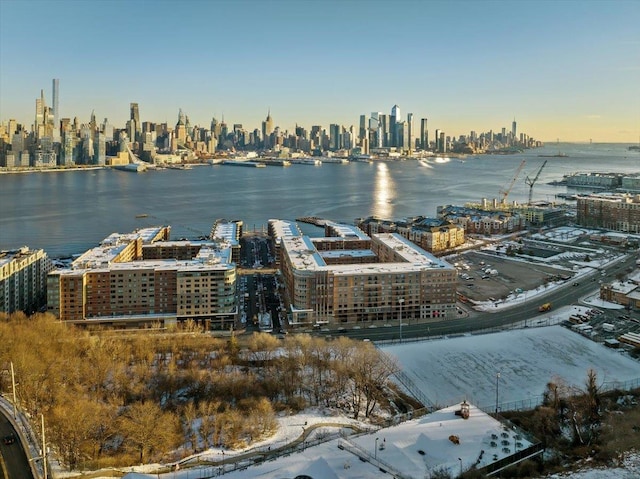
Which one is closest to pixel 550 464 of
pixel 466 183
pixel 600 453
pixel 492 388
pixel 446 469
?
pixel 600 453

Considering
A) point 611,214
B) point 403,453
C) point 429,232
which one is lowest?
point 403,453

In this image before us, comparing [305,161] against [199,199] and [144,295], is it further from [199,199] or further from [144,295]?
[144,295]

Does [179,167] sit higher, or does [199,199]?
[179,167]

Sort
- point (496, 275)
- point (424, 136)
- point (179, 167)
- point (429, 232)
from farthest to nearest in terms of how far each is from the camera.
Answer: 1. point (424, 136)
2. point (179, 167)
3. point (429, 232)
4. point (496, 275)

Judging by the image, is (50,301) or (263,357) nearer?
(263,357)

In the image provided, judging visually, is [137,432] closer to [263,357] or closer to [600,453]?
[263,357]

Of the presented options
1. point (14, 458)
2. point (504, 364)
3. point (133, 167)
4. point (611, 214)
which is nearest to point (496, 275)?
point (504, 364)
